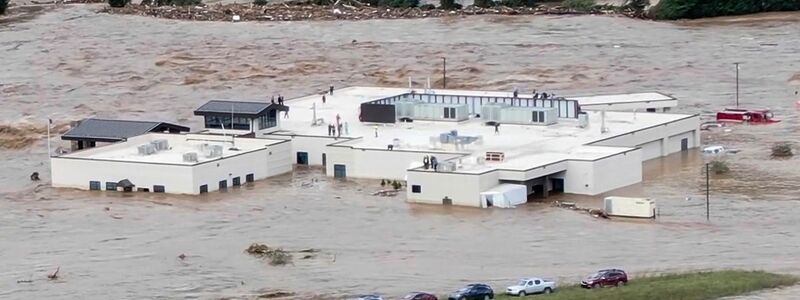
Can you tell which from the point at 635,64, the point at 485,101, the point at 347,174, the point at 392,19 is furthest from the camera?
the point at 392,19

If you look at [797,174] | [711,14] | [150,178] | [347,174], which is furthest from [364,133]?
[711,14]

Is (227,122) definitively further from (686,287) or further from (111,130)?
(686,287)

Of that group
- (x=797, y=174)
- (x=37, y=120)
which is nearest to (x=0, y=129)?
(x=37, y=120)

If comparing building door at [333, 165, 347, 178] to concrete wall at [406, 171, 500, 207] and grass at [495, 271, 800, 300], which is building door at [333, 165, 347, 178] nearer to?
concrete wall at [406, 171, 500, 207]

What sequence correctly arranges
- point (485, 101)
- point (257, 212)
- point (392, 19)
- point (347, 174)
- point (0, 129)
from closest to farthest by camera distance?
point (257, 212)
point (347, 174)
point (485, 101)
point (0, 129)
point (392, 19)

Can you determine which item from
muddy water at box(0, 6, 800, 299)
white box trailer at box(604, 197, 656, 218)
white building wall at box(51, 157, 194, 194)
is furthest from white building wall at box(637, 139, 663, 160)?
white building wall at box(51, 157, 194, 194)

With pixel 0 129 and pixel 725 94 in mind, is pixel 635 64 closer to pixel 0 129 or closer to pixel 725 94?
pixel 725 94

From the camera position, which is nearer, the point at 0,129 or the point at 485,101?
the point at 485,101
